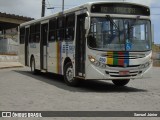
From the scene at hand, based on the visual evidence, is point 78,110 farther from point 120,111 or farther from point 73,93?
point 73,93

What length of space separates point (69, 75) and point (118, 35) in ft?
9.23

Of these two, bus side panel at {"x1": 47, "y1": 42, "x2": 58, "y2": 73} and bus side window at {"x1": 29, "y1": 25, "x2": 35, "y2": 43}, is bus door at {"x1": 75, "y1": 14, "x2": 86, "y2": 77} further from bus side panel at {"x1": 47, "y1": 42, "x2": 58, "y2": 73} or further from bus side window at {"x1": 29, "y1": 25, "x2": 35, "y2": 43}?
bus side window at {"x1": 29, "y1": 25, "x2": 35, "y2": 43}

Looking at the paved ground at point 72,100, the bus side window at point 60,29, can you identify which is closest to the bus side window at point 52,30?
the bus side window at point 60,29

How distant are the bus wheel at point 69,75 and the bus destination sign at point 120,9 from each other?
8.69 ft

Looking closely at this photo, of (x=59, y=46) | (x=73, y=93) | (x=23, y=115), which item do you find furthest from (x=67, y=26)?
(x=23, y=115)

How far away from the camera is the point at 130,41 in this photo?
14883 mm

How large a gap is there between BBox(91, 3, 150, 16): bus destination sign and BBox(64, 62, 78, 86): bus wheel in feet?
8.69

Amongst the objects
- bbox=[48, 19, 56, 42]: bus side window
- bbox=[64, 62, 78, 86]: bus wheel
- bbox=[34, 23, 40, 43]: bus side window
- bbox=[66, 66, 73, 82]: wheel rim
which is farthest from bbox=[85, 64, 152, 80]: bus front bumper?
bbox=[34, 23, 40, 43]: bus side window

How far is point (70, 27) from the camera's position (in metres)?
16.3

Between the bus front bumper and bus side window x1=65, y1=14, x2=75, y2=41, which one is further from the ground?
bus side window x1=65, y1=14, x2=75, y2=41

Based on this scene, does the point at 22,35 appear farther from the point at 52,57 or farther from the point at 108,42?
the point at 108,42

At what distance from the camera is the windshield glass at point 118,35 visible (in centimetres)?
1453

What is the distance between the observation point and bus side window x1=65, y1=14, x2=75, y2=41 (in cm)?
1604

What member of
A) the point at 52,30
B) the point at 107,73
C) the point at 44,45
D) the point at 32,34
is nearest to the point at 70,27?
the point at 52,30
